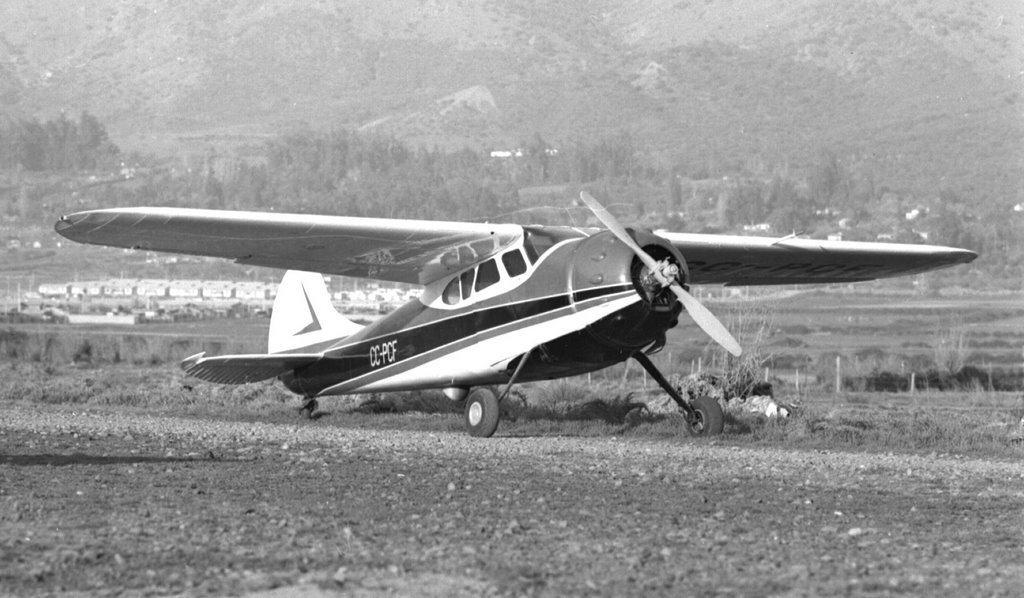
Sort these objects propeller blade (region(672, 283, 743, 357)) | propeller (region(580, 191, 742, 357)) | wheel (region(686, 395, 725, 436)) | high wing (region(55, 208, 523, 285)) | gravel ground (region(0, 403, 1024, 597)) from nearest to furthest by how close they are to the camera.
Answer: gravel ground (region(0, 403, 1024, 597)) < propeller (region(580, 191, 742, 357)) < propeller blade (region(672, 283, 743, 357)) < high wing (region(55, 208, 523, 285)) < wheel (region(686, 395, 725, 436))

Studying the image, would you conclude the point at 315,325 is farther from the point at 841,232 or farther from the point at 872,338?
the point at 841,232

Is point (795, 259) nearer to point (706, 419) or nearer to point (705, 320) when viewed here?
point (706, 419)

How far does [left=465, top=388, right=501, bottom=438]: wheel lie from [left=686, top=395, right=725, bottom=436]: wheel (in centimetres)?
224

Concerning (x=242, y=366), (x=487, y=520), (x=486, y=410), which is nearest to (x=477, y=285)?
(x=486, y=410)

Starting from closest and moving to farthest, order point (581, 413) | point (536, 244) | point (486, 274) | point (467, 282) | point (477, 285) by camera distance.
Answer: point (536, 244) → point (486, 274) → point (477, 285) → point (467, 282) → point (581, 413)

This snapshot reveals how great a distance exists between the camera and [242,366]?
2206cm

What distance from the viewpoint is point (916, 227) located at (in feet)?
557

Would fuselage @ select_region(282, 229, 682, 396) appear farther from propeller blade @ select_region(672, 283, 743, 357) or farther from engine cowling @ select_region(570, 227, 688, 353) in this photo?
propeller blade @ select_region(672, 283, 743, 357)

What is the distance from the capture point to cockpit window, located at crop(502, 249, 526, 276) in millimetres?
18828

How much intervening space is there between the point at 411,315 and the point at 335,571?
40.2 ft

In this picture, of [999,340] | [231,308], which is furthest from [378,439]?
[231,308]

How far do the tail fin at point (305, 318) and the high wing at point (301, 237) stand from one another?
6.97ft

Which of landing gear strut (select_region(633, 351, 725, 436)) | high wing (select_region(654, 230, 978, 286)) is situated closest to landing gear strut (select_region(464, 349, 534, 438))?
landing gear strut (select_region(633, 351, 725, 436))

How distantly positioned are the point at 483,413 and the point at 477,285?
1559 mm
